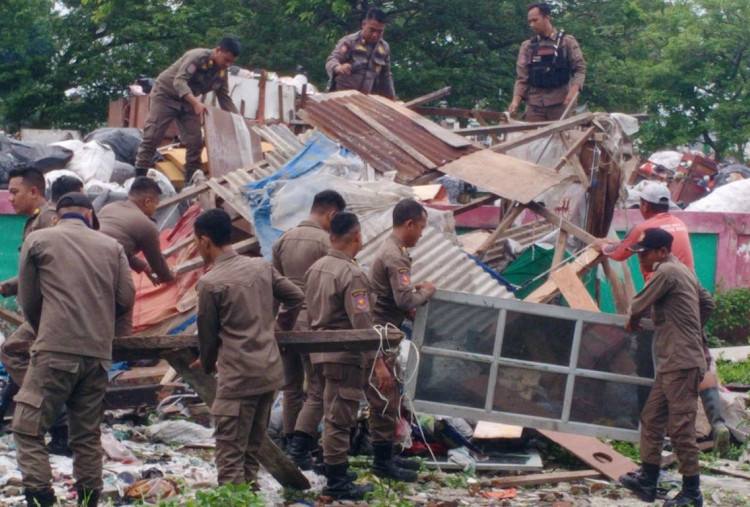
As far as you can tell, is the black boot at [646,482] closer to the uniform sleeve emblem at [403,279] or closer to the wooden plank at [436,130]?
the uniform sleeve emblem at [403,279]

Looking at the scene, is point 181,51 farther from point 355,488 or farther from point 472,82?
point 355,488

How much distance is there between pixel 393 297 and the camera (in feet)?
20.7

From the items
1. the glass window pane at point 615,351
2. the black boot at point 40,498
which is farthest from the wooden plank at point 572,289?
the black boot at point 40,498

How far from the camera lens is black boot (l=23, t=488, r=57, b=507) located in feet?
16.3

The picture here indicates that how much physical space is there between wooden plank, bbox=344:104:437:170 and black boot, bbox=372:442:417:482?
309 cm

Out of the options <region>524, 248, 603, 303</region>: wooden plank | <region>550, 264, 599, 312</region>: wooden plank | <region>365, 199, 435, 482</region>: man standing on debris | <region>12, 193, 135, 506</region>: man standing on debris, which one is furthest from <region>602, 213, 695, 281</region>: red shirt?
<region>12, 193, 135, 506</region>: man standing on debris

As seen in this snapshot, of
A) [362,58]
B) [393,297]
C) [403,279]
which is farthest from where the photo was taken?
[362,58]

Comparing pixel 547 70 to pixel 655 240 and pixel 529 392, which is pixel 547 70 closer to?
pixel 655 240

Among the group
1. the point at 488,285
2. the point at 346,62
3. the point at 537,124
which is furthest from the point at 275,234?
the point at 346,62

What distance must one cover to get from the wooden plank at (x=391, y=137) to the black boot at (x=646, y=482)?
3.39 m

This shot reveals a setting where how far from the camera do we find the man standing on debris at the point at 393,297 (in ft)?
20.2

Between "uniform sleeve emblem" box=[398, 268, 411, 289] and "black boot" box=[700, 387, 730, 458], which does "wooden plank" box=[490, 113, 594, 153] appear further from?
"uniform sleeve emblem" box=[398, 268, 411, 289]

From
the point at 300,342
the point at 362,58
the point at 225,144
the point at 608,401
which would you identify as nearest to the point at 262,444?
the point at 300,342

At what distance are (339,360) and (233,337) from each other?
0.89 m
